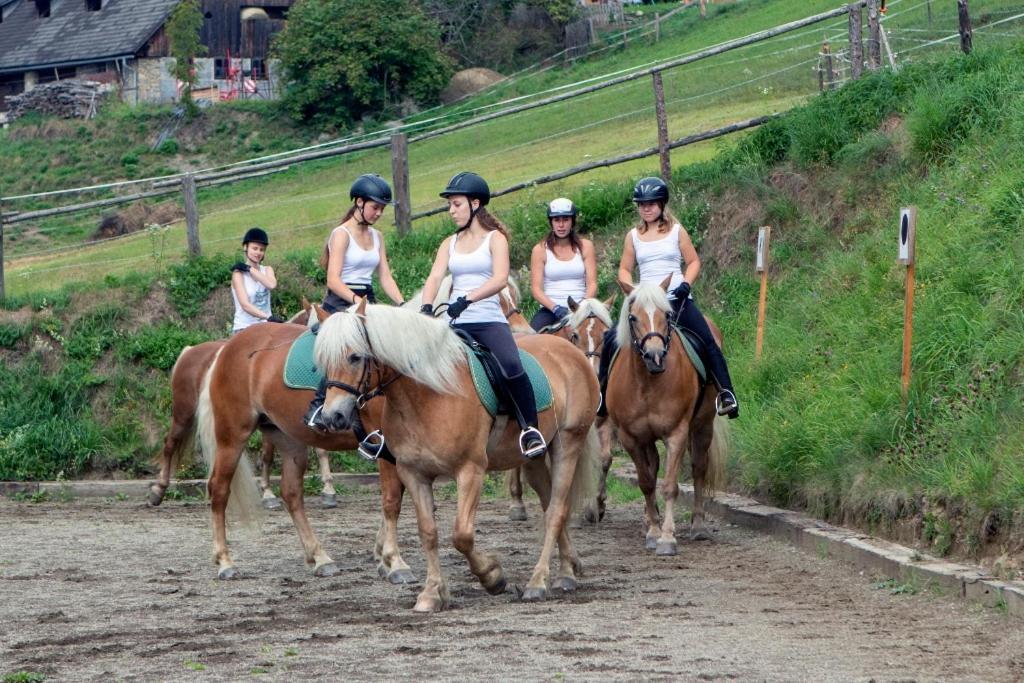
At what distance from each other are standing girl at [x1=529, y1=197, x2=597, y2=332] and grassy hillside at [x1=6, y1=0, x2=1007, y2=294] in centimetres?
814

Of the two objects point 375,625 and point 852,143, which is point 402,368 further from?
point 852,143

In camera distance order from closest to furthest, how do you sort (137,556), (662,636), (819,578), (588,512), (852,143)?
(662,636) < (819,578) < (137,556) < (588,512) < (852,143)

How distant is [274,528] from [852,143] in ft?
29.3

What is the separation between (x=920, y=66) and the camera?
17281 millimetres

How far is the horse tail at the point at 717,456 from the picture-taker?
11141 millimetres

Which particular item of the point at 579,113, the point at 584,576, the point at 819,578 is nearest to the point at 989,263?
the point at 819,578

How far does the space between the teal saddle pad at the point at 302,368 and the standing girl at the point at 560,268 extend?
2.89 m

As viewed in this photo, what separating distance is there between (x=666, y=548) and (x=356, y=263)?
3.07 metres

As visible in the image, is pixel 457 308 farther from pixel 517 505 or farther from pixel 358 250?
pixel 517 505

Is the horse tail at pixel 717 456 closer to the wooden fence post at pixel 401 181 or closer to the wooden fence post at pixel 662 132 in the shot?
the wooden fence post at pixel 662 132

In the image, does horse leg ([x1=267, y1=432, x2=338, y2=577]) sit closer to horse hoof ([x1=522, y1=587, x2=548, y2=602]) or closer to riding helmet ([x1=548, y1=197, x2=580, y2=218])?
horse hoof ([x1=522, y1=587, x2=548, y2=602])

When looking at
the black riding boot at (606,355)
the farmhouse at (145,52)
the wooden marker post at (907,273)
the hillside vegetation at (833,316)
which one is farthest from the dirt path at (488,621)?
the farmhouse at (145,52)

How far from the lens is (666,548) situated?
1009 cm

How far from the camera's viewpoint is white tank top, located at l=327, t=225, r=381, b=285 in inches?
391
